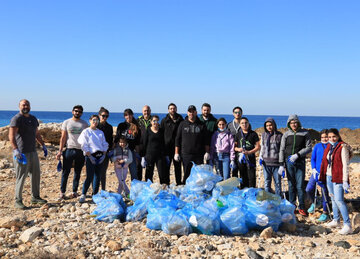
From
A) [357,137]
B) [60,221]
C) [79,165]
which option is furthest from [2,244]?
[357,137]

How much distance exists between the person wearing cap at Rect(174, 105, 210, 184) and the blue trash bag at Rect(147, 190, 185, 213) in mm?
1344

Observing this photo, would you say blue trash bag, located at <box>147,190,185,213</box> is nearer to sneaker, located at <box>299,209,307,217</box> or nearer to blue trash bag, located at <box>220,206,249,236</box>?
blue trash bag, located at <box>220,206,249,236</box>

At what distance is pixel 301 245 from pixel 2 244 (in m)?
4.04

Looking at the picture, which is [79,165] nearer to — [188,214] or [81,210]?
[81,210]

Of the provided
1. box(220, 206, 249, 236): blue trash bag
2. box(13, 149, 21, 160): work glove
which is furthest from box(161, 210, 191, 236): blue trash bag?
box(13, 149, 21, 160): work glove

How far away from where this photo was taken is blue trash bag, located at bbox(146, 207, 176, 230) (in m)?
4.84

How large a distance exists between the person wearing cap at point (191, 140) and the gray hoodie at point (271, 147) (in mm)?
1120

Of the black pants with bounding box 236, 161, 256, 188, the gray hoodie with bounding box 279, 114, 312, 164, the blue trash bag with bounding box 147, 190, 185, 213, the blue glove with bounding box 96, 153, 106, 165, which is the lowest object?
the blue trash bag with bounding box 147, 190, 185, 213

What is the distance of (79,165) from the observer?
258 inches

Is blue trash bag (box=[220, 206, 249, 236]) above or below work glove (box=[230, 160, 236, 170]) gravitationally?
below

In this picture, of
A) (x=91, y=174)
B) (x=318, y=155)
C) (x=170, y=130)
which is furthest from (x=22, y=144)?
(x=318, y=155)

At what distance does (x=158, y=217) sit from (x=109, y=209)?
0.98 m

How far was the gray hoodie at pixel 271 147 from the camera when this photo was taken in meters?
6.24

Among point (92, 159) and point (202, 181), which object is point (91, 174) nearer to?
point (92, 159)
